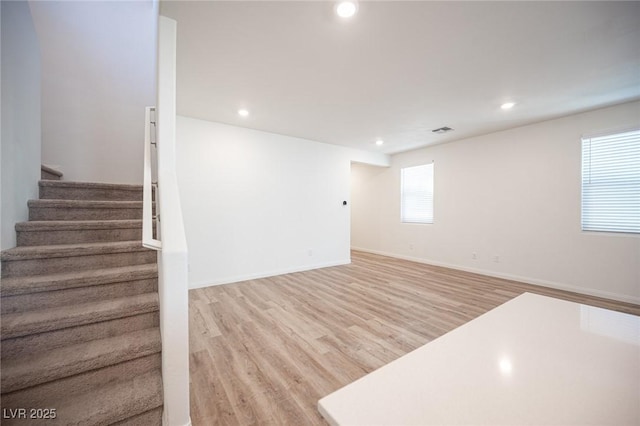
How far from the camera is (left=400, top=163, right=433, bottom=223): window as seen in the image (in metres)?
5.35

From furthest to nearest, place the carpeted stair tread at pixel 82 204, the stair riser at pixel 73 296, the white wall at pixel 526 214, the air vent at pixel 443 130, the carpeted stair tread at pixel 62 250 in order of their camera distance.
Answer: the air vent at pixel 443 130 → the white wall at pixel 526 214 → the carpeted stair tread at pixel 82 204 → the carpeted stair tread at pixel 62 250 → the stair riser at pixel 73 296

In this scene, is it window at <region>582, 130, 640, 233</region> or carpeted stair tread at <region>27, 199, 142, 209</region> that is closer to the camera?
carpeted stair tread at <region>27, 199, 142, 209</region>

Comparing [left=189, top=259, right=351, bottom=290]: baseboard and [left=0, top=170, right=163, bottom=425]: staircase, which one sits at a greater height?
[left=0, top=170, right=163, bottom=425]: staircase

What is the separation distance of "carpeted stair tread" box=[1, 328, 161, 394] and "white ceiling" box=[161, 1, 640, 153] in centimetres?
221

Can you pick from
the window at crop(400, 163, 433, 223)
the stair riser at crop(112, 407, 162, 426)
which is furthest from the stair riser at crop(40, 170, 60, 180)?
the window at crop(400, 163, 433, 223)

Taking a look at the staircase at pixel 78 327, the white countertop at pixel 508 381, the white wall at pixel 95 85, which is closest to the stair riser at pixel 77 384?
the staircase at pixel 78 327

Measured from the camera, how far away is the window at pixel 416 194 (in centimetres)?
535

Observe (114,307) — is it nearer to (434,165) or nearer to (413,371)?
(413,371)

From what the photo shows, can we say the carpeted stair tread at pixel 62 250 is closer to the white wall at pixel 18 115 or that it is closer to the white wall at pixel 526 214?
the white wall at pixel 18 115

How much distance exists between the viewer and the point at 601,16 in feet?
5.82

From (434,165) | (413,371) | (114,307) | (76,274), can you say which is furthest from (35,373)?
(434,165)

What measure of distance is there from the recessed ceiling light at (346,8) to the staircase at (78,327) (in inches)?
90.1

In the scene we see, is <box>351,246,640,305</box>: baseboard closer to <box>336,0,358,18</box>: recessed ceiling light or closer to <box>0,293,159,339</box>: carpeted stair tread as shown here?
<box>336,0,358,18</box>: recessed ceiling light

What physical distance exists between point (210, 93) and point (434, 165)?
14.5ft
